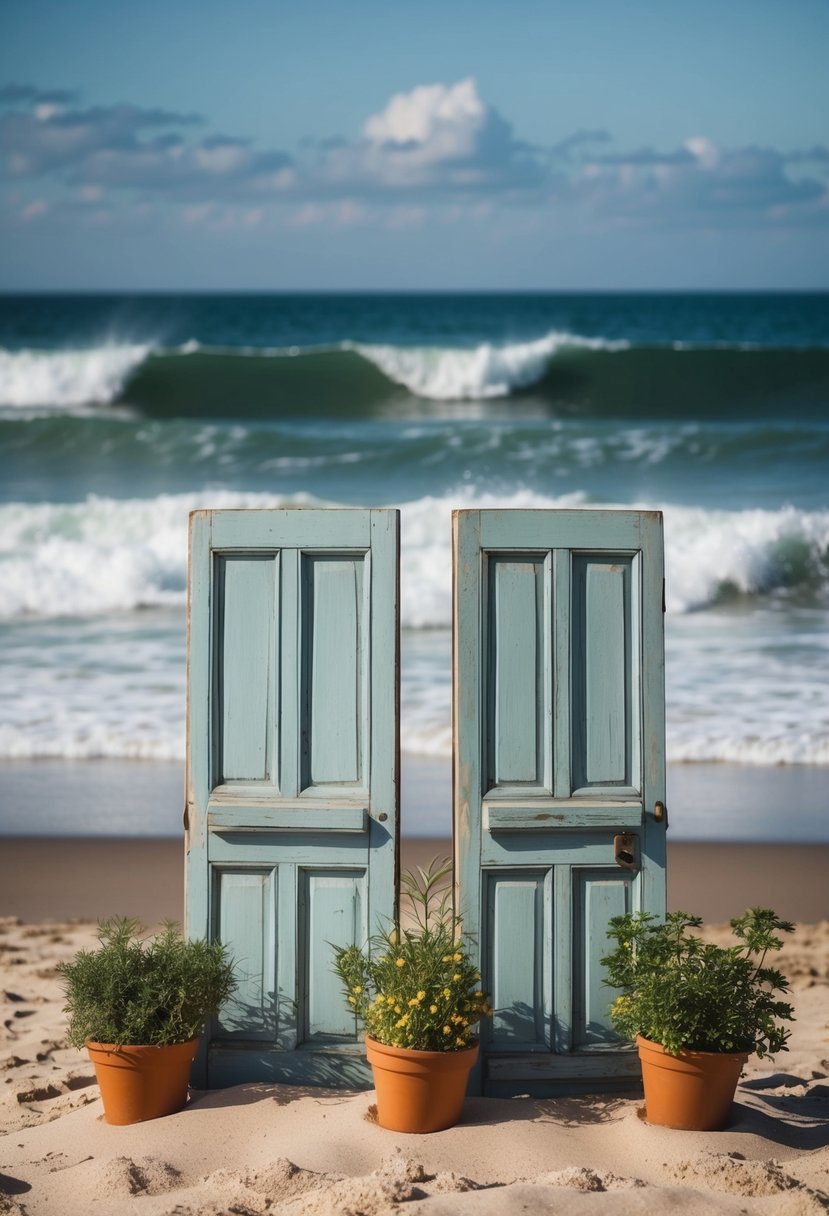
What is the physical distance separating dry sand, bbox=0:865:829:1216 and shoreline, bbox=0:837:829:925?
6.98 ft

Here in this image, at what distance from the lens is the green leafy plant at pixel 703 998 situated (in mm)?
3691

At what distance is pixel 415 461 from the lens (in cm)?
1803

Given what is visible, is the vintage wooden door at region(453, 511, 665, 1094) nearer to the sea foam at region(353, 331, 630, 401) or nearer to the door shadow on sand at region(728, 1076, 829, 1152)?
the door shadow on sand at region(728, 1076, 829, 1152)

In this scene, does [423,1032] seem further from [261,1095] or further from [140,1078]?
[140,1078]

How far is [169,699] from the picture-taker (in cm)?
1030

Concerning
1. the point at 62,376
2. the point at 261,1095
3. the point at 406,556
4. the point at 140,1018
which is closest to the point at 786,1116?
the point at 261,1095

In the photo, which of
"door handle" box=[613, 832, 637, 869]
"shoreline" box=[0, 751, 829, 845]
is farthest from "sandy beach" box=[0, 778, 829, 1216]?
"shoreline" box=[0, 751, 829, 845]

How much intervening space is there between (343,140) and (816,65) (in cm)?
694

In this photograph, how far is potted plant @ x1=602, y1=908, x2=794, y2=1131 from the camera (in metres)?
3.69

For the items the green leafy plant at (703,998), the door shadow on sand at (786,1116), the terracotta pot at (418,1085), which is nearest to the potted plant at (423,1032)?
the terracotta pot at (418,1085)

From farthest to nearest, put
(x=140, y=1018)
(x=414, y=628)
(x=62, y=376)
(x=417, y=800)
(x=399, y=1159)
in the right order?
(x=62, y=376) → (x=414, y=628) → (x=417, y=800) → (x=140, y=1018) → (x=399, y=1159)

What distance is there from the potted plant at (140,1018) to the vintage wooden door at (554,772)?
33.9 inches

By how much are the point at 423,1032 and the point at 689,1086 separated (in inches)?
30.2

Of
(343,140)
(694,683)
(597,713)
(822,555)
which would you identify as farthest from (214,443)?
(597,713)
